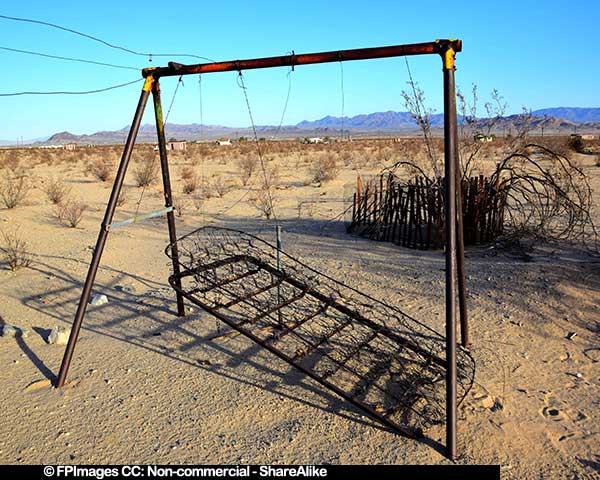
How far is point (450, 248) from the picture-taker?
10.3 ft

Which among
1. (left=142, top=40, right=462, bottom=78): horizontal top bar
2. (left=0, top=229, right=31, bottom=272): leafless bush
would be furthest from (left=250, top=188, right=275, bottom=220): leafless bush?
(left=142, top=40, right=462, bottom=78): horizontal top bar

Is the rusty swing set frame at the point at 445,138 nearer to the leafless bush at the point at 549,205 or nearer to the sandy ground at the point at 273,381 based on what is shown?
the sandy ground at the point at 273,381

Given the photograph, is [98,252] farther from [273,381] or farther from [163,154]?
[273,381]

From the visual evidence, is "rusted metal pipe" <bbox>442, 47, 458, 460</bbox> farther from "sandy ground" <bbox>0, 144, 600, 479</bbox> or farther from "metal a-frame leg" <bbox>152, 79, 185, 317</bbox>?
"metal a-frame leg" <bbox>152, 79, 185, 317</bbox>

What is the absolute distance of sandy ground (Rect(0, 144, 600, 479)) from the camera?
3.14 metres

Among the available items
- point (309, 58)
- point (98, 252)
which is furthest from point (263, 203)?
point (309, 58)

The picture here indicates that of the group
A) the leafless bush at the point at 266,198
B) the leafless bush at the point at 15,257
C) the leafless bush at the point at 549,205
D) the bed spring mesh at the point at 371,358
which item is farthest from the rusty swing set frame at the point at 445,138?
the leafless bush at the point at 15,257

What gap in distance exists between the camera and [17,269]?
7320mm

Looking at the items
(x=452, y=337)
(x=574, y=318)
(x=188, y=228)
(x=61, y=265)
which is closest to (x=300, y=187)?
(x=188, y=228)

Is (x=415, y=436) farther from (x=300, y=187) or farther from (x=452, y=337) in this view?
(x=300, y=187)

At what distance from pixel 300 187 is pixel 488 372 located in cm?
1380

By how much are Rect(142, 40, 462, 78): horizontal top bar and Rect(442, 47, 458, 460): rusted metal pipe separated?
0.09 meters

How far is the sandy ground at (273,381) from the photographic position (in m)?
3.14

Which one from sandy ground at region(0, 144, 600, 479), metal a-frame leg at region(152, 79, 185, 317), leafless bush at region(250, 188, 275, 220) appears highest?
metal a-frame leg at region(152, 79, 185, 317)
